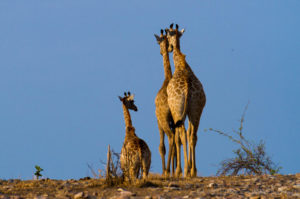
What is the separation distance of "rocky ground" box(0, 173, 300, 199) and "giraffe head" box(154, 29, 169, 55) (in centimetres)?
505

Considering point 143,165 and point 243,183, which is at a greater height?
point 143,165

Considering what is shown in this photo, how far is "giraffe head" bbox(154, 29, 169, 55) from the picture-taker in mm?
13578

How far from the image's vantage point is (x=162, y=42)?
1371 centimetres

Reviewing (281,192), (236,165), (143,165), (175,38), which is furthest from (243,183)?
(175,38)

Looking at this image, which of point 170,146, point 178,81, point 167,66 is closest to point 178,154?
point 170,146

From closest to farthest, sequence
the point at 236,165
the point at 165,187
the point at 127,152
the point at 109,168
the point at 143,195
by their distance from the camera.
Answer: the point at 143,195
the point at 165,187
the point at 109,168
the point at 127,152
the point at 236,165

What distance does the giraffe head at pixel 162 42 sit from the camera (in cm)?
1358

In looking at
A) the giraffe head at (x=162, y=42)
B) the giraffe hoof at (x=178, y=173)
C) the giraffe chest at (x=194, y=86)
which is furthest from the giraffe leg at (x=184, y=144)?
the giraffe head at (x=162, y=42)

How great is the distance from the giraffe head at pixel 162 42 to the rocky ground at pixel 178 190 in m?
5.05

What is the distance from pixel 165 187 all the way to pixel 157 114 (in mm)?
4421

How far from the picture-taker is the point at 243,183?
9242 millimetres

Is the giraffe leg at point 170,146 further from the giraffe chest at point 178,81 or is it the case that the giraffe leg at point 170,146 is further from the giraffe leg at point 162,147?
the giraffe chest at point 178,81

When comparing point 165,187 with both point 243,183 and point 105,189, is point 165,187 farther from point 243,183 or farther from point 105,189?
point 243,183

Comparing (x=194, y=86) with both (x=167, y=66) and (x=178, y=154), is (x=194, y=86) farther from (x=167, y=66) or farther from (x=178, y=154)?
(x=167, y=66)
